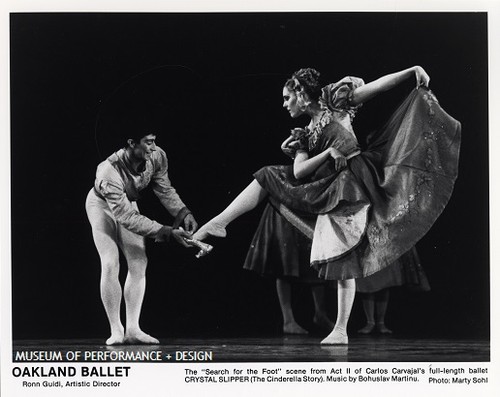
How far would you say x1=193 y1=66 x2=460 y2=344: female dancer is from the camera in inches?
194

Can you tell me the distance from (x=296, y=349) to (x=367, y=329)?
446mm

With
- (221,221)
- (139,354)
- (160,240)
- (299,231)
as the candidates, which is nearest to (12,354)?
(139,354)

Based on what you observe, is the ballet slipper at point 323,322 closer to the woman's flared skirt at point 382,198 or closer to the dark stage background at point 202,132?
the dark stage background at point 202,132

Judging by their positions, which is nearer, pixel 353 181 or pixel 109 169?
pixel 353 181

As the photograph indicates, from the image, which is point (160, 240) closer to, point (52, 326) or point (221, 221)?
point (221, 221)

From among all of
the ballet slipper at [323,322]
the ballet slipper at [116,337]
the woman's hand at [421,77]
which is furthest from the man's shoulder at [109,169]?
the woman's hand at [421,77]

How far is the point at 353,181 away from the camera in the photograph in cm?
492

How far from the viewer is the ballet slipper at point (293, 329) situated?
5.05 m

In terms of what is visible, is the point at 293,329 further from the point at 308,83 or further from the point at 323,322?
the point at 308,83

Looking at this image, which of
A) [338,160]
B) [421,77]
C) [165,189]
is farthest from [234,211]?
[421,77]

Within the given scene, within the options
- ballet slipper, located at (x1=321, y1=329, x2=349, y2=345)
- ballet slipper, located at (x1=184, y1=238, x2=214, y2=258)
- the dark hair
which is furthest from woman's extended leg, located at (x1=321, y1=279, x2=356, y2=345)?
the dark hair

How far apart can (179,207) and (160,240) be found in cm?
22

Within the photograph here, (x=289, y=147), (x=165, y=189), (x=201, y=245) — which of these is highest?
(x=289, y=147)

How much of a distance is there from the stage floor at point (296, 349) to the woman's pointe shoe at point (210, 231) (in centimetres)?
61
